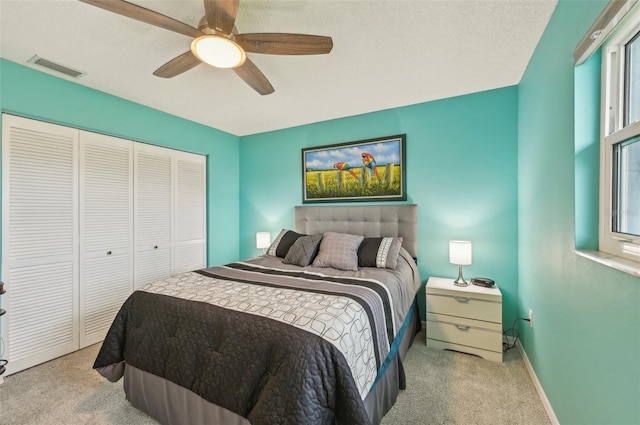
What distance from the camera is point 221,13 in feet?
4.29

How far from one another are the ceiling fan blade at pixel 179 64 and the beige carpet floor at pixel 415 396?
89.5 inches

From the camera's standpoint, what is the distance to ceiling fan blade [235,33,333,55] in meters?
1.48

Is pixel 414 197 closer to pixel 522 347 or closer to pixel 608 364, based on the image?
pixel 522 347

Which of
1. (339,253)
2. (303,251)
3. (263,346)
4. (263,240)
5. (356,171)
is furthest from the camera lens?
(263,240)

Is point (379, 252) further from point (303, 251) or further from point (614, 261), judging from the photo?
point (614, 261)

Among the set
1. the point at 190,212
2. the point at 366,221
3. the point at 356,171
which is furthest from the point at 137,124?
the point at 366,221

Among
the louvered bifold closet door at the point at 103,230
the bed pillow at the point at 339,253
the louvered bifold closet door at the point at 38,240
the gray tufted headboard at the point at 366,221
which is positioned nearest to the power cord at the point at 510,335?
the gray tufted headboard at the point at 366,221

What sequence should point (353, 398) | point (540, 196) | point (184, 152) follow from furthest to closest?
point (184, 152), point (540, 196), point (353, 398)

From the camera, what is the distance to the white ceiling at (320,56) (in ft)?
5.10

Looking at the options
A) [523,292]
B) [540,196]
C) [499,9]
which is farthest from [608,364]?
[499,9]

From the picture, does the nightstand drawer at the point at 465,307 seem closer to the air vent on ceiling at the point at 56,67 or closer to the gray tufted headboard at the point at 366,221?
the gray tufted headboard at the point at 366,221

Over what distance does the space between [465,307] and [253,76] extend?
2540 mm

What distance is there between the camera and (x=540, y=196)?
5.85 ft

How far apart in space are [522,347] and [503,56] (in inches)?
94.4
